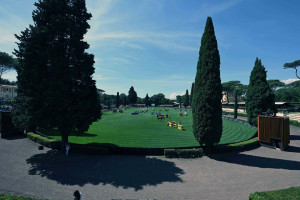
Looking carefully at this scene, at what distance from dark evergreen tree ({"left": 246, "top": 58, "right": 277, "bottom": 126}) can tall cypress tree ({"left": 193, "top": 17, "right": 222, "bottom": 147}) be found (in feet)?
37.5

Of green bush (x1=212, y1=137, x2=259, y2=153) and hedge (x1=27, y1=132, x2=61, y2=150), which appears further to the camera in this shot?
hedge (x1=27, y1=132, x2=61, y2=150)

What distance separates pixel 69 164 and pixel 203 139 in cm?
1269

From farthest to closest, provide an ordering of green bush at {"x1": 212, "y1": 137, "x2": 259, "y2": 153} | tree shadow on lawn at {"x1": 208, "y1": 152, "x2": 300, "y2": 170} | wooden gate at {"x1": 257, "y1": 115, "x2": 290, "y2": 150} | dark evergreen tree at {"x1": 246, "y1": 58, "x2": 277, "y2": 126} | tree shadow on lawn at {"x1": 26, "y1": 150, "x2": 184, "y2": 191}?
dark evergreen tree at {"x1": 246, "y1": 58, "x2": 277, "y2": 126} → wooden gate at {"x1": 257, "y1": 115, "x2": 290, "y2": 150} → green bush at {"x1": 212, "y1": 137, "x2": 259, "y2": 153} → tree shadow on lawn at {"x1": 208, "y1": 152, "x2": 300, "y2": 170} → tree shadow on lawn at {"x1": 26, "y1": 150, "x2": 184, "y2": 191}

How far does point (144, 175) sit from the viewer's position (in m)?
10.5

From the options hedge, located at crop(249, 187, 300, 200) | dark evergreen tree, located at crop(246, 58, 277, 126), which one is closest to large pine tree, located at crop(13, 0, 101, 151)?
hedge, located at crop(249, 187, 300, 200)

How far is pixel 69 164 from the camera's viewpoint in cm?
1232

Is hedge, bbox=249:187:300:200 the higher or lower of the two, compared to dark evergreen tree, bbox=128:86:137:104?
lower

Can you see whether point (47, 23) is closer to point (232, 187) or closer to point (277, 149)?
point (232, 187)

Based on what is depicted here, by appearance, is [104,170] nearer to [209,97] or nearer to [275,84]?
[209,97]

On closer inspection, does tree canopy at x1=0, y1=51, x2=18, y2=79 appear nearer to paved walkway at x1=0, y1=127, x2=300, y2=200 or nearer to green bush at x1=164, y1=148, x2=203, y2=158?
paved walkway at x1=0, y1=127, x2=300, y2=200

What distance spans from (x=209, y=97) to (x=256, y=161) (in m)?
7.18

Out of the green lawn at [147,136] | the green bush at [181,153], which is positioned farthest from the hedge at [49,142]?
the green bush at [181,153]

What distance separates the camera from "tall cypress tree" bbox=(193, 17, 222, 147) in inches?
575

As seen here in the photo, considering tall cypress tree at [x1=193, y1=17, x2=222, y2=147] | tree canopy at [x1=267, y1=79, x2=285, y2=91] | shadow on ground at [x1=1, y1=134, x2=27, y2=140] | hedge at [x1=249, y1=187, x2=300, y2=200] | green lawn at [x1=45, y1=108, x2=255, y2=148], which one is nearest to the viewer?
hedge at [x1=249, y1=187, x2=300, y2=200]
